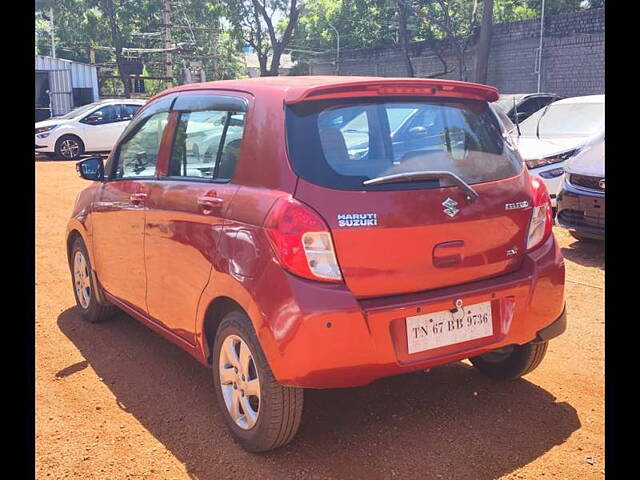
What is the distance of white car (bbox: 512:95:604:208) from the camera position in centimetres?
885

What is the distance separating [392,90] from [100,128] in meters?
17.1

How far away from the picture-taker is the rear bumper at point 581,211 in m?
6.88

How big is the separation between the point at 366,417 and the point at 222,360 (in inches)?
32.8

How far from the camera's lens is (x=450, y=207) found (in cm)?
310

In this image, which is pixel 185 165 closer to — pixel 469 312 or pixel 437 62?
pixel 469 312

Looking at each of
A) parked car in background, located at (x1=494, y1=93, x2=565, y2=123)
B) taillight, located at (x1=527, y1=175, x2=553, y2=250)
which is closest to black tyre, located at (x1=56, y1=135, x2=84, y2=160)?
parked car in background, located at (x1=494, y1=93, x2=565, y2=123)

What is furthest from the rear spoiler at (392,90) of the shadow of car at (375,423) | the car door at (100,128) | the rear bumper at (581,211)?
the car door at (100,128)

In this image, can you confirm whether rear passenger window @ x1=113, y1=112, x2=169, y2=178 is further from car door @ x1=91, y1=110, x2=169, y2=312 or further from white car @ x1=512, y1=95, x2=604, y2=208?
white car @ x1=512, y1=95, x2=604, y2=208

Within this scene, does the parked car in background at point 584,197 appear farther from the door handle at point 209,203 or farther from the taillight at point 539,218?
the door handle at point 209,203

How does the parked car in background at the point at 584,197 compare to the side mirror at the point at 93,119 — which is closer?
the parked car in background at the point at 584,197

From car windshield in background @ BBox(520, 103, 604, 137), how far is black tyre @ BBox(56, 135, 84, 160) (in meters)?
12.8

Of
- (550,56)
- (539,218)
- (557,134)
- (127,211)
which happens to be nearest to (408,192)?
(539,218)

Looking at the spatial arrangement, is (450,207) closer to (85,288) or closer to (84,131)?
(85,288)
